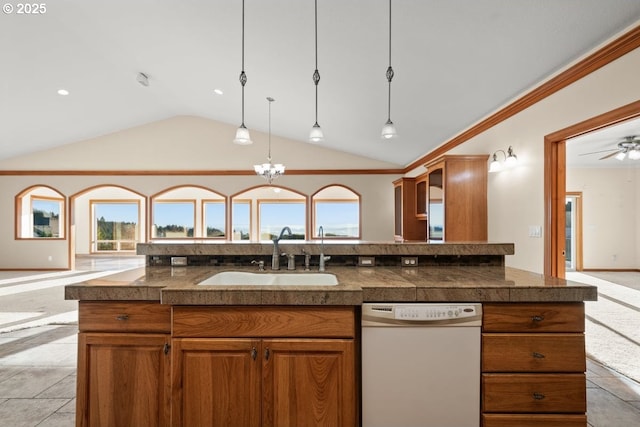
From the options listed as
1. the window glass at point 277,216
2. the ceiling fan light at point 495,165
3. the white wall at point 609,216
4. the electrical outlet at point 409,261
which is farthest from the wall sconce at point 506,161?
the window glass at point 277,216

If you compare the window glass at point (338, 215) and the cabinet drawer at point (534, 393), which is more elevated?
the window glass at point (338, 215)

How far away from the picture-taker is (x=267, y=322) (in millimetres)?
1507

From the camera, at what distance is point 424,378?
1520 mm

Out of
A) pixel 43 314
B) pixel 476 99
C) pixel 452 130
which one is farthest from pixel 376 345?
pixel 43 314

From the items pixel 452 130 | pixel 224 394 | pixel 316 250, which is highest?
pixel 452 130

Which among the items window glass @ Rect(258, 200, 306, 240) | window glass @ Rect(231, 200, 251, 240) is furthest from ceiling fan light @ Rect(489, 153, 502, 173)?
window glass @ Rect(231, 200, 251, 240)

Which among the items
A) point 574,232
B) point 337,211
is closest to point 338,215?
point 337,211

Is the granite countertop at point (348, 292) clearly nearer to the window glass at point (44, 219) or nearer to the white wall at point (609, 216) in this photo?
the white wall at point (609, 216)

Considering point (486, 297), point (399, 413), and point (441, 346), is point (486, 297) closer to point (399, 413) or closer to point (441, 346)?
point (441, 346)

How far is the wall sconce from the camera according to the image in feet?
10.7

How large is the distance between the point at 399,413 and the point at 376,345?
329mm

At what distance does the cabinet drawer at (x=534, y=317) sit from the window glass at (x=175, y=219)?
10578 mm

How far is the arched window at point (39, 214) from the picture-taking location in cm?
767

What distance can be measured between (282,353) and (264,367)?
Result: 10cm
